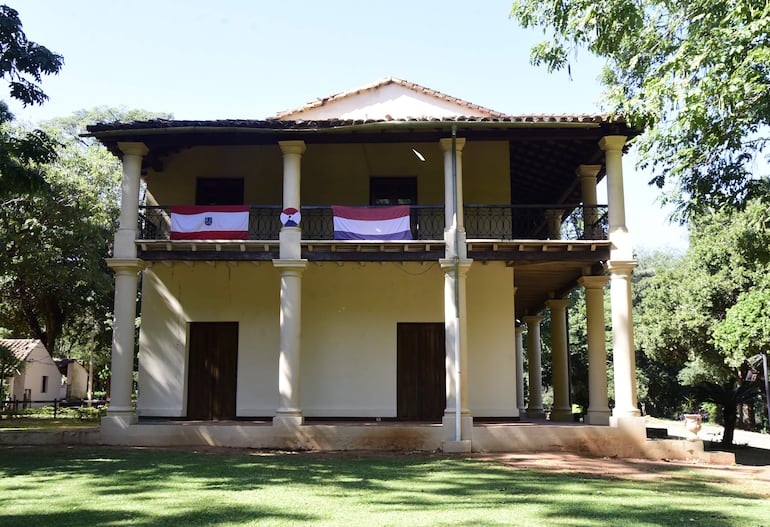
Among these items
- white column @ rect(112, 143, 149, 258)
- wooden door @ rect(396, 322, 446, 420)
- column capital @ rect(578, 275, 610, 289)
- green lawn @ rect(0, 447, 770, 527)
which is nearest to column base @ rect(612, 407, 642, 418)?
green lawn @ rect(0, 447, 770, 527)

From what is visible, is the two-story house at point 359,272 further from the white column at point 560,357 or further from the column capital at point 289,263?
the white column at point 560,357

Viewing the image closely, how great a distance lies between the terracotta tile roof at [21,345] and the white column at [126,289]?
86.8 feet

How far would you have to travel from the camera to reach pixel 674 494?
9898 mm

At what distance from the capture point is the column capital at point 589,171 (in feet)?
57.7

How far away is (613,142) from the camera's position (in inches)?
614

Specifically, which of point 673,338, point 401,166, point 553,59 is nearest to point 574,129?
point 553,59

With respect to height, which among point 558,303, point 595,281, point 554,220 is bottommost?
point 558,303

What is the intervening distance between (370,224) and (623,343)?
615cm

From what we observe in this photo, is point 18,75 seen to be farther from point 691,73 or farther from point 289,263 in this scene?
point 691,73

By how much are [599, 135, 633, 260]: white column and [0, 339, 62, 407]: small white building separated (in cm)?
3410

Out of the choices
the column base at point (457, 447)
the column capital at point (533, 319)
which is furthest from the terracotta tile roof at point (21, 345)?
the column base at point (457, 447)

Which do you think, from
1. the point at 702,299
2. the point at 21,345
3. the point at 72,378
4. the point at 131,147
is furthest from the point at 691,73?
the point at 72,378

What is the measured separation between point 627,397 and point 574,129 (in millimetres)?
5963

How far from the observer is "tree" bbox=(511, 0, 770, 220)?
10812 mm
